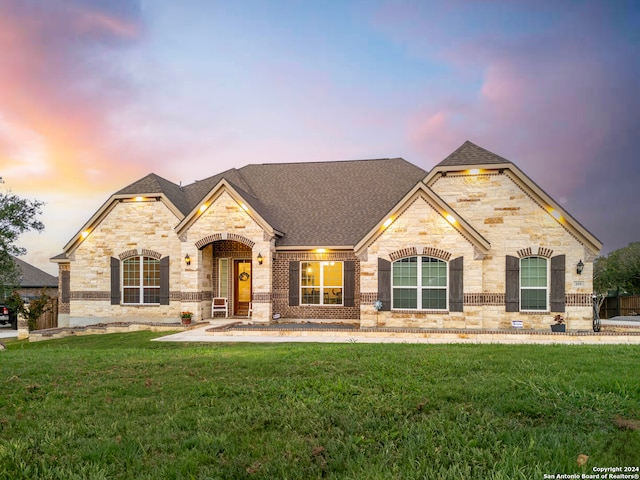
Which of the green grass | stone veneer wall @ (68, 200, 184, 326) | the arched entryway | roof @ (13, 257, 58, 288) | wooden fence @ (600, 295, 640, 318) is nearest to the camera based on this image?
the green grass

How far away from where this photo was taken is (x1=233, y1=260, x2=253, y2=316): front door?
64.2 feet

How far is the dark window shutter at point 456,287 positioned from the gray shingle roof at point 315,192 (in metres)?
3.83

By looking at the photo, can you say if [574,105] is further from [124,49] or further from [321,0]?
[124,49]

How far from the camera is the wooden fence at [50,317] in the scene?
20.5 meters

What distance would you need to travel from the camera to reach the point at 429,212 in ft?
50.2

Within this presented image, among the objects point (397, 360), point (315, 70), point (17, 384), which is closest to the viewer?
point (17, 384)

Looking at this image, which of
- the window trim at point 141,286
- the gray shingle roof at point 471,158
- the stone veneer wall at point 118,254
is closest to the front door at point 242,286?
the stone veneer wall at point 118,254

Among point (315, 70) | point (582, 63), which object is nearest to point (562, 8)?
point (582, 63)

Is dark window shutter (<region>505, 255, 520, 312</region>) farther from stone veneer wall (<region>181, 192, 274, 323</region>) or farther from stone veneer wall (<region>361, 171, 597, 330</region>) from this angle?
stone veneer wall (<region>181, 192, 274, 323</region>)

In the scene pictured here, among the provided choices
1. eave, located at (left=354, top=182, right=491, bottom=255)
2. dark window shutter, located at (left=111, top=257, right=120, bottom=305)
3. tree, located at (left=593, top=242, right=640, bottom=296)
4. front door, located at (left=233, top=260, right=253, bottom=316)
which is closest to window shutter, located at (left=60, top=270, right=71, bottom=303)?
dark window shutter, located at (left=111, top=257, right=120, bottom=305)

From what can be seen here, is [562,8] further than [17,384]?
Yes

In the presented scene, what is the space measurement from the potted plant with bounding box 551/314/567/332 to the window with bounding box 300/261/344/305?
8.14m

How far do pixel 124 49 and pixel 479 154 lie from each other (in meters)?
14.1

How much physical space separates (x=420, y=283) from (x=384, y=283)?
135cm
